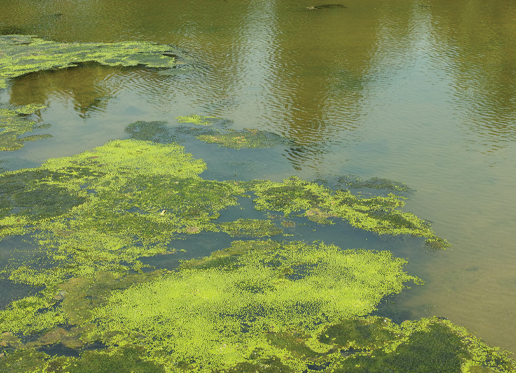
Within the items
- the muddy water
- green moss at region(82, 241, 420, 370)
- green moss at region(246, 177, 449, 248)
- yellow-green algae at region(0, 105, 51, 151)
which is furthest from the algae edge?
green moss at region(82, 241, 420, 370)

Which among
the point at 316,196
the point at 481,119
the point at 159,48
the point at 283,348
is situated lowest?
the point at 283,348

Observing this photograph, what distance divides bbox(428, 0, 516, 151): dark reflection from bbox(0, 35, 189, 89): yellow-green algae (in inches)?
367

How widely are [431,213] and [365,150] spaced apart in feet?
8.86

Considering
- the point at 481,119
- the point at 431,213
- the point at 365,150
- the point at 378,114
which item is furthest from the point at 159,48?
the point at 431,213

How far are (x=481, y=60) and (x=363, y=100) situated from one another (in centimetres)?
566

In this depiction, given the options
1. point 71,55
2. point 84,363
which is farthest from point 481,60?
point 84,363

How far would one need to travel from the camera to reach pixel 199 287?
236 inches

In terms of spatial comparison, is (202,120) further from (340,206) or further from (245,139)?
(340,206)

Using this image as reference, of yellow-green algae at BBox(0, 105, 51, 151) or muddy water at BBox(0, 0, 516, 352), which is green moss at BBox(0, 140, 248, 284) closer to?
muddy water at BBox(0, 0, 516, 352)

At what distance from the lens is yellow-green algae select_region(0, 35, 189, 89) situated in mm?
15688

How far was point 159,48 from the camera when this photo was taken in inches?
694

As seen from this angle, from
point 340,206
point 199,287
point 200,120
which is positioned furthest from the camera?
point 200,120

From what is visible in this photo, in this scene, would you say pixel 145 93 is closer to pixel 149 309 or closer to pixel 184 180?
pixel 184 180

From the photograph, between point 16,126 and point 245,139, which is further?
point 16,126
